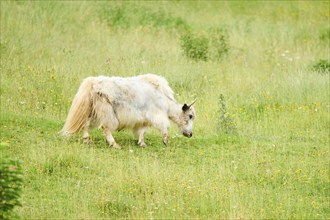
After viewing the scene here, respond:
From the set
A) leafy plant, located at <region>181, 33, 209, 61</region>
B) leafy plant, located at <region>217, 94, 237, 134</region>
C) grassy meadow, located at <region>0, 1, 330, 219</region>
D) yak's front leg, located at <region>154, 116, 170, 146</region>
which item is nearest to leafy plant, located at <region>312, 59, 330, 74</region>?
grassy meadow, located at <region>0, 1, 330, 219</region>

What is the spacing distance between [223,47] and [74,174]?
1010 centimetres

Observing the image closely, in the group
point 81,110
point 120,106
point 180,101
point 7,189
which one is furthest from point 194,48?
point 7,189

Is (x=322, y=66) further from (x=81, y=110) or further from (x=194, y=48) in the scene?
(x=81, y=110)

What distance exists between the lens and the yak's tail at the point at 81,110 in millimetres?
12008

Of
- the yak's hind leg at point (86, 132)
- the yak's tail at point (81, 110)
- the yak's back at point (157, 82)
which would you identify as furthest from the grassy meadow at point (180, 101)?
the yak's back at point (157, 82)

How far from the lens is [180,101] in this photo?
15586 mm

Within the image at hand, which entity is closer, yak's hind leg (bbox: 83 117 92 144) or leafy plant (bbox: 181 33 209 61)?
yak's hind leg (bbox: 83 117 92 144)

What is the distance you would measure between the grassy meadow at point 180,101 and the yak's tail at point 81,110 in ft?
1.01

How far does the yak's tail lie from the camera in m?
12.0

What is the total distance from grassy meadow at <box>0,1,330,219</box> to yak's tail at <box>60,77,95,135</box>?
306 mm

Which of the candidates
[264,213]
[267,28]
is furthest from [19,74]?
[267,28]

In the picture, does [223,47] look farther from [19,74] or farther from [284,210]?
[284,210]

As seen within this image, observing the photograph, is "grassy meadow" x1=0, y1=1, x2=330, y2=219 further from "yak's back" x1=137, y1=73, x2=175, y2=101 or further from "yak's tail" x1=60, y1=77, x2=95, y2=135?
"yak's back" x1=137, y1=73, x2=175, y2=101

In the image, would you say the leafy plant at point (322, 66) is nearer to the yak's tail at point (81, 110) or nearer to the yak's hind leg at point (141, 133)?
the yak's hind leg at point (141, 133)
